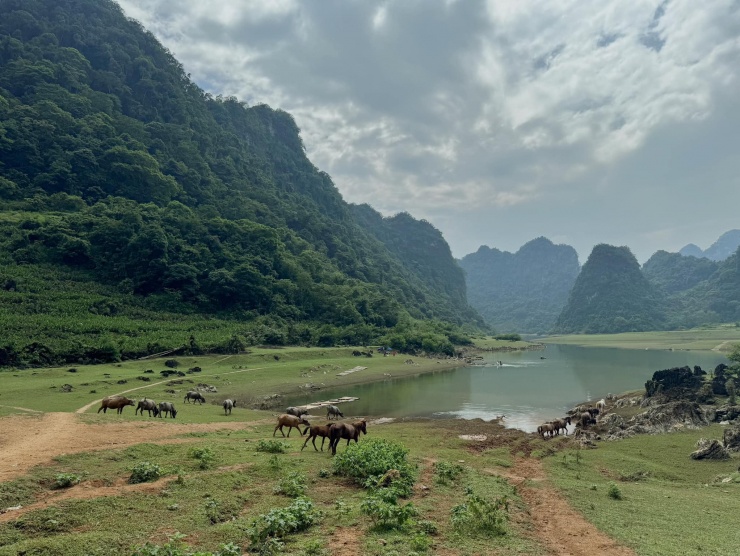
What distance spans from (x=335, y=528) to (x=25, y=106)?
136 meters

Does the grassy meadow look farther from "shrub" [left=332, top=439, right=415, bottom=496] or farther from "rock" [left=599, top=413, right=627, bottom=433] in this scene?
"rock" [left=599, top=413, right=627, bottom=433]

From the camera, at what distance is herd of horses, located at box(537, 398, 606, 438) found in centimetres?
2941

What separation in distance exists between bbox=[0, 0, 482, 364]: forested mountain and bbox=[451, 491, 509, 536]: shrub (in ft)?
214

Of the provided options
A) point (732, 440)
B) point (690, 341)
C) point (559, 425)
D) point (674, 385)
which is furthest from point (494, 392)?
point (690, 341)

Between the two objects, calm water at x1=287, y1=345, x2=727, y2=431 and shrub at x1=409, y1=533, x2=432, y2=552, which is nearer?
shrub at x1=409, y1=533, x2=432, y2=552

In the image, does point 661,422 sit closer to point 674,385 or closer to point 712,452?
point 712,452

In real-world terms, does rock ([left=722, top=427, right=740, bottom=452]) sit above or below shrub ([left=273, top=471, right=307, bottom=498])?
below

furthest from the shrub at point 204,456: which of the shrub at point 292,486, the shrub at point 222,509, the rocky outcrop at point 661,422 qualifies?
the rocky outcrop at point 661,422

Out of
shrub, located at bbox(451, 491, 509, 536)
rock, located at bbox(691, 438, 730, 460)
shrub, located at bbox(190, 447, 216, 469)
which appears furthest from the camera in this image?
rock, located at bbox(691, 438, 730, 460)

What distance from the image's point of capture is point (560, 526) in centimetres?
1176

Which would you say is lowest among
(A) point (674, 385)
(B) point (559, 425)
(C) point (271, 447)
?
(B) point (559, 425)

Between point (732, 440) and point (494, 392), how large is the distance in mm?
28529

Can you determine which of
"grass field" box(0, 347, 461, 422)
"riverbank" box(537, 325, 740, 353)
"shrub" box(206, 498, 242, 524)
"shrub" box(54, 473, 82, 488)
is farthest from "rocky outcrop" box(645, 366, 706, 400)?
"riverbank" box(537, 325, 740, 353)

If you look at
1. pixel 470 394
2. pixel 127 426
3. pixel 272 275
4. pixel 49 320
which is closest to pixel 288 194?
pixel 272 275
